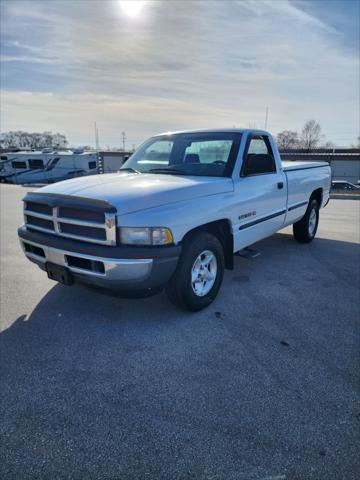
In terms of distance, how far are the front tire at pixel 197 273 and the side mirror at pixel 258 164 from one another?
3.65 ft

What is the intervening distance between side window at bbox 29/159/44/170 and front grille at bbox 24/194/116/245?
3062 cm

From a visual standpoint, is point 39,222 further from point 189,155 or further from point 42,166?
point 42,166

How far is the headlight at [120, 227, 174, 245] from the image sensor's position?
109 inches

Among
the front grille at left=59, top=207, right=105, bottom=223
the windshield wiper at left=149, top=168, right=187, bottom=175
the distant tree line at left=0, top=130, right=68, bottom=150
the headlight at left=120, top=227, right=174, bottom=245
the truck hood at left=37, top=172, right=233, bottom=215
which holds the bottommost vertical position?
the headlight at left=120, top=227, right=174, bottom=245

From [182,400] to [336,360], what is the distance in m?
1.40

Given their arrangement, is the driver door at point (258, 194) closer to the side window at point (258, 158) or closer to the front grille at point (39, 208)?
the side window at point (258, 158)

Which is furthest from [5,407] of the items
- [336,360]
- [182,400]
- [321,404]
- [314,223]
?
[314,223]

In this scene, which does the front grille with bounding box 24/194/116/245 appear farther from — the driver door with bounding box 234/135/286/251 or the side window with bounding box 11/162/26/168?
the side window with bounding box 11/162/26/168

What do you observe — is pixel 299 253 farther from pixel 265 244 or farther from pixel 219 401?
pixel 219 401

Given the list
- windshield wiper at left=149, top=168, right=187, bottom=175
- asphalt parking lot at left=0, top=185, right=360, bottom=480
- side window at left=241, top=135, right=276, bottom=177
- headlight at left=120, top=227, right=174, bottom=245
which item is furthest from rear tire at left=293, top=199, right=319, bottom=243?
headlight at left=120, top=227, right=174, bottom=245

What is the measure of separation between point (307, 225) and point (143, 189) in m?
4.24

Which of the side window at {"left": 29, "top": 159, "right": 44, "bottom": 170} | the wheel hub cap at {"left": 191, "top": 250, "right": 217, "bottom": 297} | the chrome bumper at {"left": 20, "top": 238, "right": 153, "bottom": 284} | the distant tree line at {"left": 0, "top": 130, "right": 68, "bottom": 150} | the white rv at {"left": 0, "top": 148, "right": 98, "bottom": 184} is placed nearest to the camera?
the chrome bumper at {"left": 20, "top": 238, "right": 153, "bottom": 284}

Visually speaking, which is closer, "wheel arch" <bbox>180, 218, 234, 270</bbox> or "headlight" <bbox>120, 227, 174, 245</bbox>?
"headlight" <bbox>120, 227, 174, 245</bbox>

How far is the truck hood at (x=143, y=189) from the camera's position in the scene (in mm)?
2807
